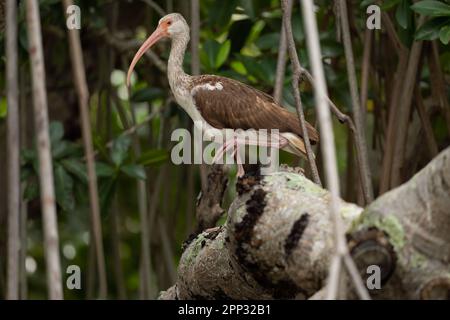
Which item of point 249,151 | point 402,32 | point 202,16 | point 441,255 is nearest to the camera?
point 441,255

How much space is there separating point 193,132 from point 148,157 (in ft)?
1.63

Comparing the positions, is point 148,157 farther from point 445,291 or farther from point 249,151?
point 445,291

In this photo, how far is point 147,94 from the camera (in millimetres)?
5707

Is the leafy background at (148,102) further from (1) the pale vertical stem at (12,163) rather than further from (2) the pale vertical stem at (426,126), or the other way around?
(1) the pale vertical stem at (12,163)

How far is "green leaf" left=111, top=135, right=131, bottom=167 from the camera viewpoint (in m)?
5.32

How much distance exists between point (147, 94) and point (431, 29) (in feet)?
6.69

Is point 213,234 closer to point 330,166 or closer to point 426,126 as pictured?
point 330,166

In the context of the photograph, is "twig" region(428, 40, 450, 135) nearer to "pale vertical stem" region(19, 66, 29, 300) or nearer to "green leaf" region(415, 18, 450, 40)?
"green leaf" region(415, 18, 450, 40)

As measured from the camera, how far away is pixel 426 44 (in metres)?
4.80

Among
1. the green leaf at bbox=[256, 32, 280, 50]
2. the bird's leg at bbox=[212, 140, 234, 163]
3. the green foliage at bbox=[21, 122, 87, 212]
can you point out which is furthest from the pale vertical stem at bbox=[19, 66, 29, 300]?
the bird's leg at bbox=[212, 140, 234, 163]

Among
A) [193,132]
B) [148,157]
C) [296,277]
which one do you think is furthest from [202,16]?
[296,277]

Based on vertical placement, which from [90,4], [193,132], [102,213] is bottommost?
[102,213]

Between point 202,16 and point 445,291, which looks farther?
point 202,16

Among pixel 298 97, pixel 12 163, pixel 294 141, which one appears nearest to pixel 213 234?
pixel 298 97
